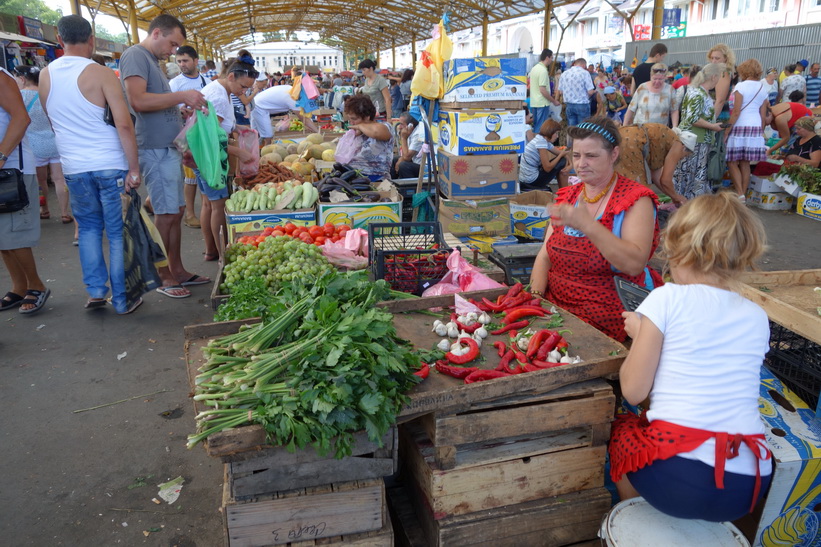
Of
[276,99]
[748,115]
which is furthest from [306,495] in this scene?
[276,99]

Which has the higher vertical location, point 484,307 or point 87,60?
point 87,60

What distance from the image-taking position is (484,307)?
2996 millimetres

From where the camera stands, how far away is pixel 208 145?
5.52 metres

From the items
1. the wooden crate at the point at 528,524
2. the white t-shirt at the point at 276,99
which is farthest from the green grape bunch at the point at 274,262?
the white t-shirt at the point at 276,99

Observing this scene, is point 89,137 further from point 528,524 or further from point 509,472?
point 528,524

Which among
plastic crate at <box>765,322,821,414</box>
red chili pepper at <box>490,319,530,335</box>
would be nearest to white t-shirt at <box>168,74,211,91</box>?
red chili pepper at <box>490,319,530,335</box>

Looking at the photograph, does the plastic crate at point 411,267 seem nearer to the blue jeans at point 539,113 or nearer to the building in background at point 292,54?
the blue jeans at point 539,113

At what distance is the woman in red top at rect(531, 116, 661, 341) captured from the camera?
9.41 feet

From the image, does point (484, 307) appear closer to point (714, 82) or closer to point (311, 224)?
point (311, 224)

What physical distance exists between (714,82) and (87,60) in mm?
7737

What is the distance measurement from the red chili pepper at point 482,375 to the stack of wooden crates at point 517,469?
0.10 metres

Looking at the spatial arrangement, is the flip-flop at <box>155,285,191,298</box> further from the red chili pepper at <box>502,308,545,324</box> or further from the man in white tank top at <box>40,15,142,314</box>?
the red chili pepper at <box>502,308,545,324</box>

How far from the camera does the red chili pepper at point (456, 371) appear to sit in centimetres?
229

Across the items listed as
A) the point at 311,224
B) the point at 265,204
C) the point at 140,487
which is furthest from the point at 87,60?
the point at 140,487
